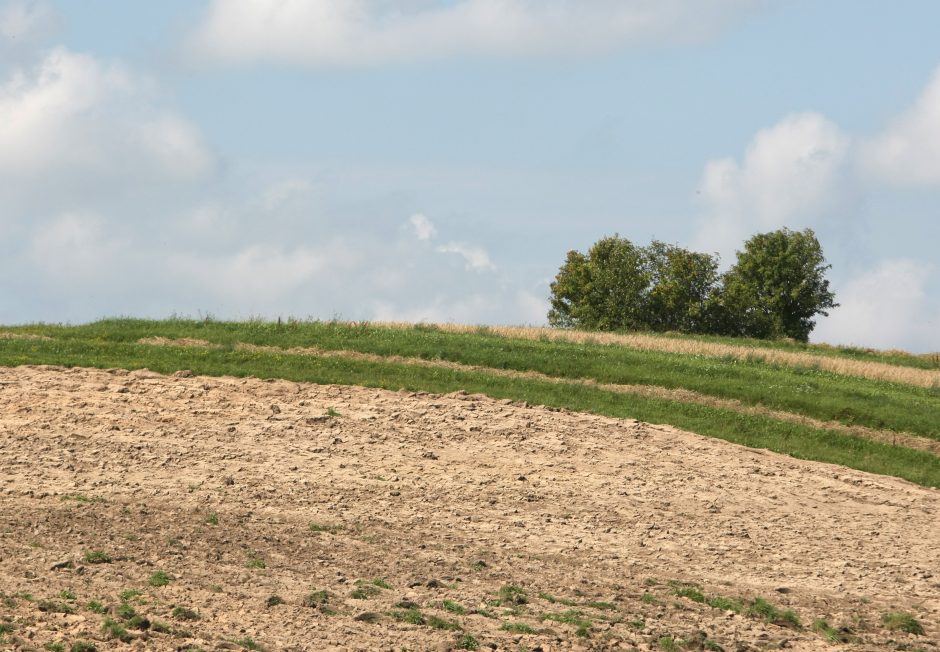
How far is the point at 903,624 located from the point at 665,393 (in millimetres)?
15136

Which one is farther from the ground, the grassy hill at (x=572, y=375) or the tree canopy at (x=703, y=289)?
the tree canopy at (x=703, y=289)

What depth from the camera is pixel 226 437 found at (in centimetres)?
2319

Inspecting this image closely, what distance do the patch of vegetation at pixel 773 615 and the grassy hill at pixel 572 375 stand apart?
10.6 metres

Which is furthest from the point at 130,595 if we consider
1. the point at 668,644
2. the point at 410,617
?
the point at 668,644

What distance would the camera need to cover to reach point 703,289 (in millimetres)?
80688

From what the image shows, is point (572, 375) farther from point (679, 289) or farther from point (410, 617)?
point (679, 289)

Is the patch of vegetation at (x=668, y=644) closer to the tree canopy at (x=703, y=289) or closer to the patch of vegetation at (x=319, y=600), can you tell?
the patch of vegetation at (x=319, y=600)

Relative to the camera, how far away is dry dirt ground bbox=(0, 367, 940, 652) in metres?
13.7

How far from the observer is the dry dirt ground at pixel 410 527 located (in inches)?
541

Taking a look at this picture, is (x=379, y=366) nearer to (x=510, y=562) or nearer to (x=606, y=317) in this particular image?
(x=510, y=562)

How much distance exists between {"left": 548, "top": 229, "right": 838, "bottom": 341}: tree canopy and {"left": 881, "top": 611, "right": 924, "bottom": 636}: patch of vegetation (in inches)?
2407

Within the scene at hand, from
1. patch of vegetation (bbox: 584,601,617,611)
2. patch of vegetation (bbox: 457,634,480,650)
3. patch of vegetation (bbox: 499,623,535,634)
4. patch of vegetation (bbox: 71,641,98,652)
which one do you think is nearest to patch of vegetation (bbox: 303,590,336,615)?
patch of vegetation (bbox: 457,634,480,650)

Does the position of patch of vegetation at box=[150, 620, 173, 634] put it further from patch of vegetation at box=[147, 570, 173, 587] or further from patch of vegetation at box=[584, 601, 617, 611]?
patch of vegetation at box=[584, 601, 617, 611]

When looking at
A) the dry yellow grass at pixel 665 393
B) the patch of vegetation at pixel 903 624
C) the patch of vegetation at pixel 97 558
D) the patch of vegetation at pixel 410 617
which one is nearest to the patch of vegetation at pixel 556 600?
the patch of vegetation at pixel 410 617
